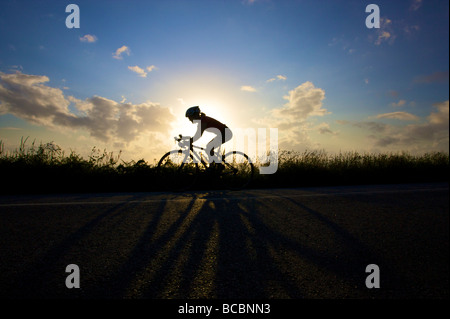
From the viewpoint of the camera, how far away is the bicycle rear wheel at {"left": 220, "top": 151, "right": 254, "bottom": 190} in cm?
858

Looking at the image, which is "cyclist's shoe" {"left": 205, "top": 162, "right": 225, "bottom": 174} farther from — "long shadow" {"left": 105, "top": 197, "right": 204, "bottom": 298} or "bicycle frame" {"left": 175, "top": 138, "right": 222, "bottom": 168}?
"long shadow" {"left": 105, "top": 197, "right": 204, "bottom": 298}

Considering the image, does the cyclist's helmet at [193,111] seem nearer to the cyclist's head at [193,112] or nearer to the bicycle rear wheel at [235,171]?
the cyclist's head at [193,112]

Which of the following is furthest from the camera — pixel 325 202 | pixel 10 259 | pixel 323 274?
pixel 325 202

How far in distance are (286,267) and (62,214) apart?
405 centimetres

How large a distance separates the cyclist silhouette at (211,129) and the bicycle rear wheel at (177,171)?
23.6 inches

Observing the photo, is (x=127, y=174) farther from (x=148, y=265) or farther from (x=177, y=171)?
(x=148, y=265)

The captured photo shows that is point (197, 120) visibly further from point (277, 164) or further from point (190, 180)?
point (277, 164)

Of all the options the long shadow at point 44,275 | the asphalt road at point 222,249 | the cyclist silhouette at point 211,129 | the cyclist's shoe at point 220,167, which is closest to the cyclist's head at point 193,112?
the cyclist silhouette at point 211,129

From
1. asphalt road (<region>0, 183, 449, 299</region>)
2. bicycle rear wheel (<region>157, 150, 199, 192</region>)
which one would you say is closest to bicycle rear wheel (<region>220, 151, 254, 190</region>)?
bicycle rear wheel (<region>157, 150, 199, 192</region>)

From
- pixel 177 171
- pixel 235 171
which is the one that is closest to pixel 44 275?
pixel 177 171

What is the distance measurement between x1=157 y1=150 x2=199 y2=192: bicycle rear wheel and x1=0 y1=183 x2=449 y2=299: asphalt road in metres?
2.29
